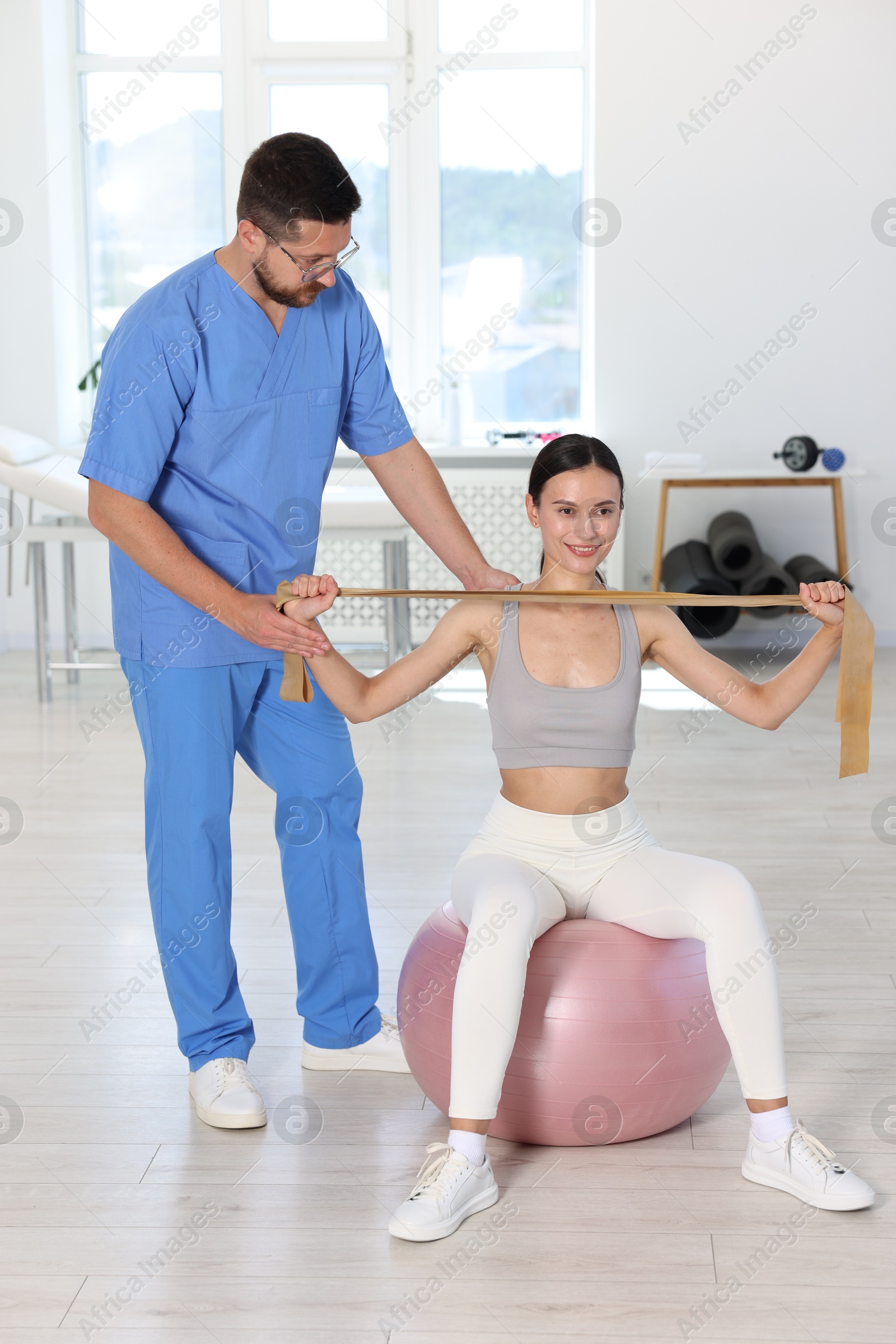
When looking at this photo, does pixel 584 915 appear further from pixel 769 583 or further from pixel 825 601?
pixel 769 583

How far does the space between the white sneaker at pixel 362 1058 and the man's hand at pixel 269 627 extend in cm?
62

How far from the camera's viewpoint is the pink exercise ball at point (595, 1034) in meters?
1.54

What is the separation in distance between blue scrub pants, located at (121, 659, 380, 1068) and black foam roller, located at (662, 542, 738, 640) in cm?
287

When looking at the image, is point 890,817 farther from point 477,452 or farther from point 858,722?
point 477,452

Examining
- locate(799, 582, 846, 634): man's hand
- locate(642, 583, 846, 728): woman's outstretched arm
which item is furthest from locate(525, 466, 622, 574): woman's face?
locate(799, 582, 846, 634): man's hand

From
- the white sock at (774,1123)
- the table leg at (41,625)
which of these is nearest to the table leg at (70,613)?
the table leg at (41,625)

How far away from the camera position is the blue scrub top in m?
1.62

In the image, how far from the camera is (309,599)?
1.59m

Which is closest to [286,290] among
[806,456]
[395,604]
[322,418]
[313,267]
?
[313,267]

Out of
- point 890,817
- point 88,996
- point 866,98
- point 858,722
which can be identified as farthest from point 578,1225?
point 866,98

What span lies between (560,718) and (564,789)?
9cm

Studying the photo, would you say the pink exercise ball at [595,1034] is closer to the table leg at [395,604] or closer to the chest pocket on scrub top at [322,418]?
the chest pocket on scrub top at [322,418]

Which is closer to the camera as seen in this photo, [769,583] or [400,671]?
[400,671]

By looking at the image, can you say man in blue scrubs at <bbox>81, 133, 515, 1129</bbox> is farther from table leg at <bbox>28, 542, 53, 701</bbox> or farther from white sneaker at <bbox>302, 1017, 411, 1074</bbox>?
table leg at <bbox>28, 542, 53, 701</bbox>
